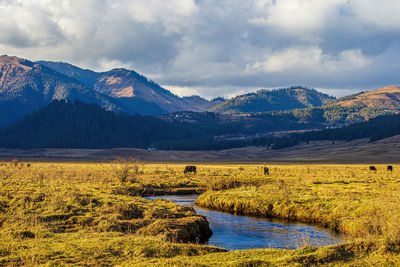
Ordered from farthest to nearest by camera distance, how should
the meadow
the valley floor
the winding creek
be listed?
the valley floor
the winding creek
the meadow

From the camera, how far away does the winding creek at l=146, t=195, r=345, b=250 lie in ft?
72.7

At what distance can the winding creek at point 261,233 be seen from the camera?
22172 mm

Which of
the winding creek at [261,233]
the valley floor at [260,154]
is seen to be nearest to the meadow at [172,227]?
the winding creek at [261,233]

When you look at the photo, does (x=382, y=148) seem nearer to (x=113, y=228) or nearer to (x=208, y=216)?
(x=208, y=216)

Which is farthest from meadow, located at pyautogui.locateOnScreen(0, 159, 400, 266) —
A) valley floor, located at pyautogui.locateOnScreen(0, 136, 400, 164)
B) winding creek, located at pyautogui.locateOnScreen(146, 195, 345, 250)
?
valley floor, located at pyautogui.locateOnScreen(0, 136, 400, 164)

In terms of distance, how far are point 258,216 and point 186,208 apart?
18.3ft

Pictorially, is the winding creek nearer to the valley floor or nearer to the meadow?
the meadow

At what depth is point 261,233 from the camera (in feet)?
82.7

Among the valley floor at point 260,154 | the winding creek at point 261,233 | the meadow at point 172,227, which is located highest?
the valley floor at point 260,154

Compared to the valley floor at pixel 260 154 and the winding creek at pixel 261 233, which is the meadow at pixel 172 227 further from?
the valley floor at pixel 260 154

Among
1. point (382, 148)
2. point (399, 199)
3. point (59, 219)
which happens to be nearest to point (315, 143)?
point (382, 148)

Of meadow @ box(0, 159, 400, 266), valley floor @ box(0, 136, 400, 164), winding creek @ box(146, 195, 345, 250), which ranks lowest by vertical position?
winding creek @ box(146, 195, 345, 250)

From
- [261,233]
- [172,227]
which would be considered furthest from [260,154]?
[172,227]

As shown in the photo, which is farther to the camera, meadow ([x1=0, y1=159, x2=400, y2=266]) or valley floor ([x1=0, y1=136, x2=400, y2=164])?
valley floor ([x1=0, y1=136, x2=400, y2=164])
